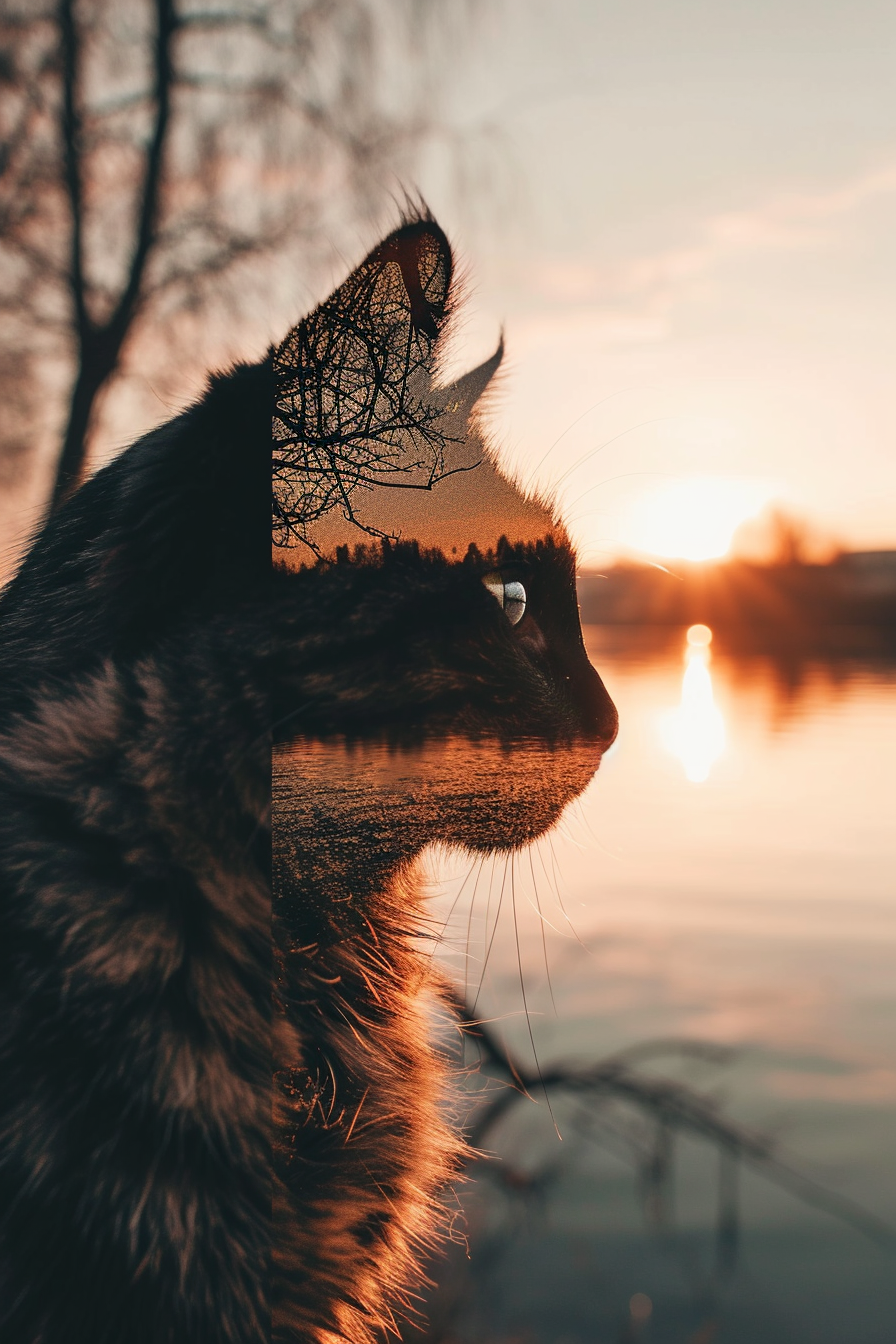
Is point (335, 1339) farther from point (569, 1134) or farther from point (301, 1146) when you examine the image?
point (569, 1134)

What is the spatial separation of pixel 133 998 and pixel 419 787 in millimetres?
272

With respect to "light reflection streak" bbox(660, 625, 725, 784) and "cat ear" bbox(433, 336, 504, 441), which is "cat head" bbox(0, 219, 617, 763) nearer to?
"cat ear" bbox(433, 336, 504, 441)

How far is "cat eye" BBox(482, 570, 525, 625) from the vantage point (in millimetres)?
761

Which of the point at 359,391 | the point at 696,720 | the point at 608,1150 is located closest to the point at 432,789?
the point at 359,391

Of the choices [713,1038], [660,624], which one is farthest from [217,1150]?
[713,1038]

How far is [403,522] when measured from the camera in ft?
2.40

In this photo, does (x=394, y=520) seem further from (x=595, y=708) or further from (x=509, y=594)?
(x=595, y=708)

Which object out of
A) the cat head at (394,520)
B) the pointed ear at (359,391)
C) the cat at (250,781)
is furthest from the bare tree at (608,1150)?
the pointed ear at (359,391)

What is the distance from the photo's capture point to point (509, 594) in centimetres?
77

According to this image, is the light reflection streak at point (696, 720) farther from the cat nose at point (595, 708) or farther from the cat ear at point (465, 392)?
the cat ear at point (465, 392)

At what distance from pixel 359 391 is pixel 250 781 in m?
0.34

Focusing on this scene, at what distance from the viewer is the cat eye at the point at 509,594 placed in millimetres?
761

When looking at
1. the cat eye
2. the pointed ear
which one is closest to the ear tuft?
the pointed ear

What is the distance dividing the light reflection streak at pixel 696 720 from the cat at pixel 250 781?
0.80ft
